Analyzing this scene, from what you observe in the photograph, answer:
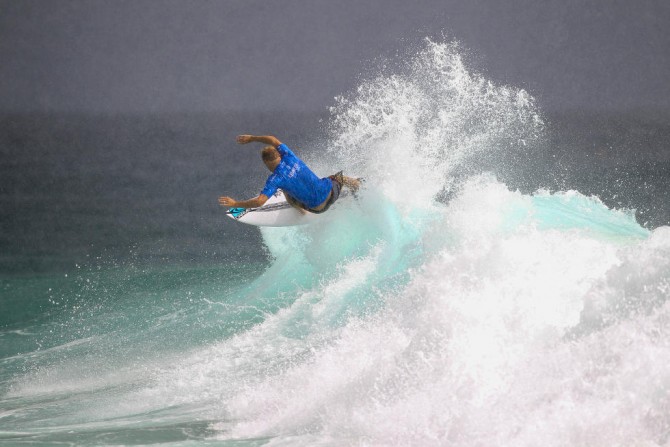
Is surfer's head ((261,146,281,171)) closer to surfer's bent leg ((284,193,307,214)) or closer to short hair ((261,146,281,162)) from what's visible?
short hair ((261,146,281,162))

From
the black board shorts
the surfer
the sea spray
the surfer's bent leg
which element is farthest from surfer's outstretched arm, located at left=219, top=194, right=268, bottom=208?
the sea spray

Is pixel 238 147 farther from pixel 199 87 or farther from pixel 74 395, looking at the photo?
pixel 74 395

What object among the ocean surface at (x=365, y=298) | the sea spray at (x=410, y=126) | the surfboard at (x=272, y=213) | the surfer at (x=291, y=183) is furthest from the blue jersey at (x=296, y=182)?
the sea spray at (x=410, y=126)

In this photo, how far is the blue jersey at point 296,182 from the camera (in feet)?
11.7

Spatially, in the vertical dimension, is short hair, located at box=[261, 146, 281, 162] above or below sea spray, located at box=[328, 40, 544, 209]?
below

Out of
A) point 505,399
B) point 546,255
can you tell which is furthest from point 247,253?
point 505,399

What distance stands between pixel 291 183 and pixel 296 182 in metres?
0.03

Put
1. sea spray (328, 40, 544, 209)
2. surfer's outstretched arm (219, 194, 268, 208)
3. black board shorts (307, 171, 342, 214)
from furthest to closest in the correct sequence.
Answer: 1. sea spray (328, 40, 544, 209)
2. black board shorts (307, 171, 342, 214)
3. surfer's outstretched arm (219, 194, 268, 208)

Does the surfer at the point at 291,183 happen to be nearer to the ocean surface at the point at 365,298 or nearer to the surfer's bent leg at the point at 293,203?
the surfer's bent leg at the point at 293,203

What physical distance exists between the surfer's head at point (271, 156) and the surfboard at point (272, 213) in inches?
22.4

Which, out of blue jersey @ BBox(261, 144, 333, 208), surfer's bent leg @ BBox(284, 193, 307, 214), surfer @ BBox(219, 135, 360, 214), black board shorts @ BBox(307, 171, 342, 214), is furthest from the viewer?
black board shorts @ BBox(307, 171, 342, 214)

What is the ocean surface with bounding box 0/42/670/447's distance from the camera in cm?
214

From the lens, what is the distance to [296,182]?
12.1ft

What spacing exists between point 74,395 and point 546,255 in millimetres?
2058
